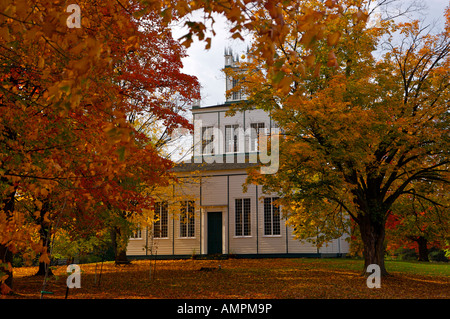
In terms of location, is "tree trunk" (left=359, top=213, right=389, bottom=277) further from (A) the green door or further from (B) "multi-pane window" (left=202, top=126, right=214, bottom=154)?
(B) "multi-pane window" (left=202, top=126, right=214, bottom=154)

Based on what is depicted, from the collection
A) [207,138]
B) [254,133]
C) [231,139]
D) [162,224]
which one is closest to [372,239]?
[254,133]

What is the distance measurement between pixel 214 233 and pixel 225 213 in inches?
69.0

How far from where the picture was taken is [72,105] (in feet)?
10.4

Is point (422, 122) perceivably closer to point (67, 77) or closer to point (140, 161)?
point (140, 161)

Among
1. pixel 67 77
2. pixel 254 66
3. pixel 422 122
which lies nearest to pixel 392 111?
pixel 422 122

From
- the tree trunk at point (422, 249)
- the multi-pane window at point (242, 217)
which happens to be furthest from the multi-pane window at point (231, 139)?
the tree trunk at point (422, 249)

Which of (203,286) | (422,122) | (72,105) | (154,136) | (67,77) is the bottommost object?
(203,286)

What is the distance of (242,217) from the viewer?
30.6 m

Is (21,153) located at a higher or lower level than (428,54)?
lower

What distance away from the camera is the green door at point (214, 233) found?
30781 millimetres

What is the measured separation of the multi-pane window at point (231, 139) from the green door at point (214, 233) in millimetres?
5651

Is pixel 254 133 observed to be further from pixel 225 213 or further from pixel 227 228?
pixel 227 228

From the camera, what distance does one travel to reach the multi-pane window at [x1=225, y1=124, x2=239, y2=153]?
1330 inches
